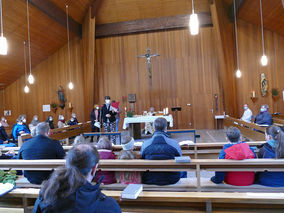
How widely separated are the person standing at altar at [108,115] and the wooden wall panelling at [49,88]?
17.2ft

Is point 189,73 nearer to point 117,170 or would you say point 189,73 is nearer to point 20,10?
point 20,10

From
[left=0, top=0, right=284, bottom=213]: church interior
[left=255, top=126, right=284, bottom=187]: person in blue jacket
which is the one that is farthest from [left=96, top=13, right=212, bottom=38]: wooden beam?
[left=255, top=126, right=284, bottom=187]: person in blue jacket

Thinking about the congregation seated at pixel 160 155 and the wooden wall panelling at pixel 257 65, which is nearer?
the congregation seated at pixel 160 155

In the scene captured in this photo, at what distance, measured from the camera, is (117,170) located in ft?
8.48

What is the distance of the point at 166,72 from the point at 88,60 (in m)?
3.93

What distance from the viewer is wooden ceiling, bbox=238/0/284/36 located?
321 inches

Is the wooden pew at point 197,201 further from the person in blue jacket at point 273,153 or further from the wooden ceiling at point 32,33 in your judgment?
the wooden ceiling at point 32,33

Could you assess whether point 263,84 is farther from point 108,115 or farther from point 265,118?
point 108,115

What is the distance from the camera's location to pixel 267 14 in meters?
8.98

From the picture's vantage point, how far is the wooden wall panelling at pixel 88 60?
36.4 feet

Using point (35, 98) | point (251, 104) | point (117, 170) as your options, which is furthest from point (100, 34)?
point (117, 170)

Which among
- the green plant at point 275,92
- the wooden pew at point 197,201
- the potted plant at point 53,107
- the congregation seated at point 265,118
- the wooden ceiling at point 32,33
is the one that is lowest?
the wooden pew at point 197,201

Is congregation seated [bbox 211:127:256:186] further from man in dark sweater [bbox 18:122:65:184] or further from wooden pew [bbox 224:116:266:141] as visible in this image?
wooden pew [bbox 224:116:266:141]

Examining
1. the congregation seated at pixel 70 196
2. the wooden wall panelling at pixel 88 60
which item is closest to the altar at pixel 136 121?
the wooden wall panelling at pixel 88 60
